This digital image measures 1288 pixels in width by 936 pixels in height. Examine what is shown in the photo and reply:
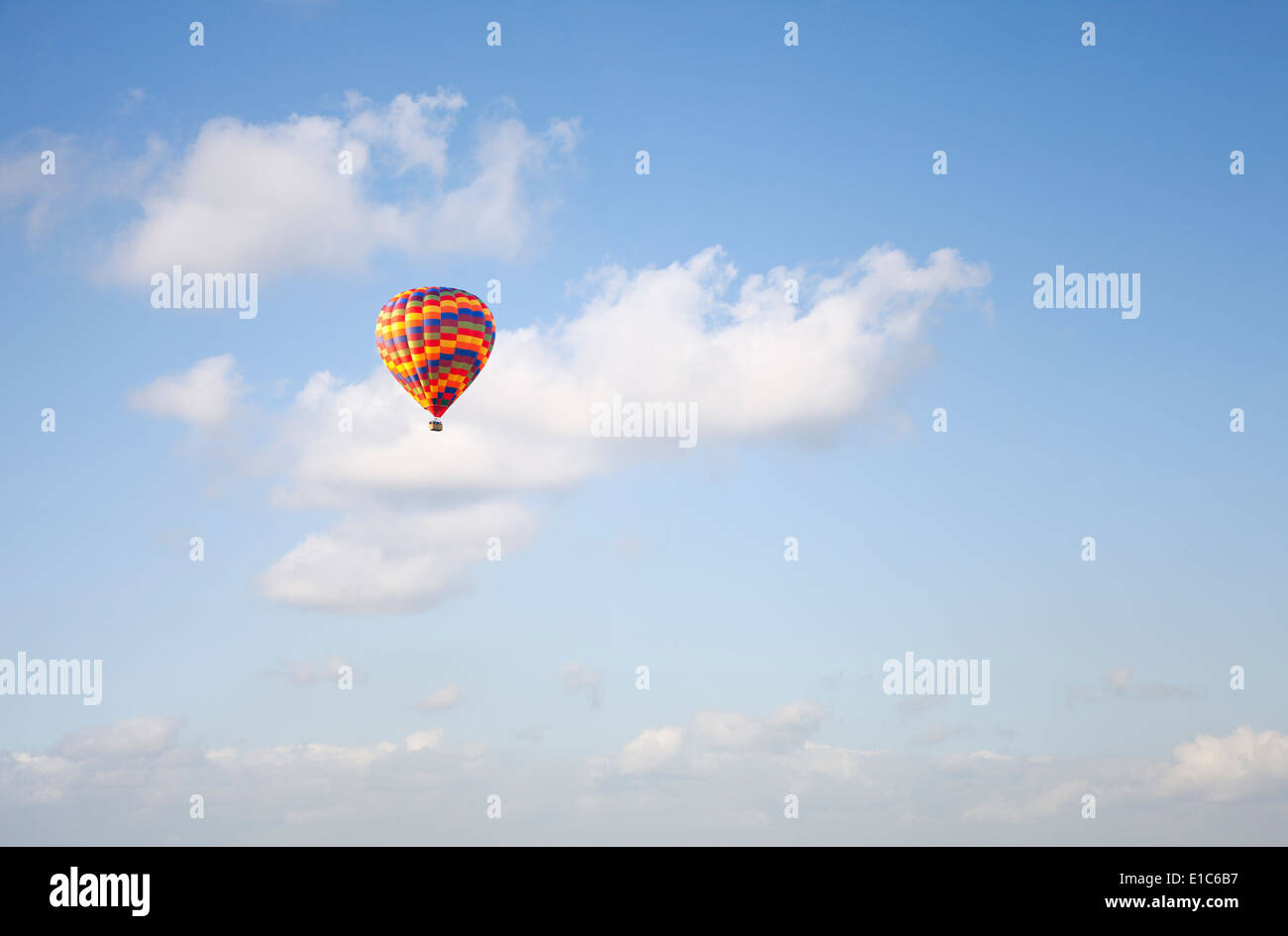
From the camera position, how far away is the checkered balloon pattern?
291ft

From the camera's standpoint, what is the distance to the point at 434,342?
291 feet

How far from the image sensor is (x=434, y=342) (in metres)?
88.8

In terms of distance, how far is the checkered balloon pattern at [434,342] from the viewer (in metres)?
88.8

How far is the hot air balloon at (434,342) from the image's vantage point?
88750mm

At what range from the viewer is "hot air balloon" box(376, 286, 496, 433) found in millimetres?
88750
